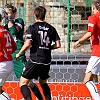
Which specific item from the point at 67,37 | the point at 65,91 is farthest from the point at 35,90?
the point at 67,37

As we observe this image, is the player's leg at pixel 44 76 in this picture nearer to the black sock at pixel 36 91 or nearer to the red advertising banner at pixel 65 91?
the black sock at pixel 36 91

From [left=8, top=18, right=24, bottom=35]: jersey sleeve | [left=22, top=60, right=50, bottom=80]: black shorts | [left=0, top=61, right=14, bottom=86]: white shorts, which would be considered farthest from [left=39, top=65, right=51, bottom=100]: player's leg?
[left=8, top=18, right=24, bottom=35]: jersey sleeve

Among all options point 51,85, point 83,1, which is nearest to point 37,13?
point 51,85

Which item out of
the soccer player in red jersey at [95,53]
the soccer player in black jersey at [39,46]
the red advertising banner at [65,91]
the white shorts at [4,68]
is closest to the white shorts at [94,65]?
the soccer player in red jersey at [95,53]

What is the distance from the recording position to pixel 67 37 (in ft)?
35.3

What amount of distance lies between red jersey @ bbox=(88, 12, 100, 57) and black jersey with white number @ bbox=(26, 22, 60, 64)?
0.57 m

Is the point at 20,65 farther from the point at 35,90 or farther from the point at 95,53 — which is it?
the point at 95,53

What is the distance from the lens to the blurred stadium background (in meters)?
9.09

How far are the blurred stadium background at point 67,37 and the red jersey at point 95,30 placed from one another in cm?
136

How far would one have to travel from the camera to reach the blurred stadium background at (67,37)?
29.8 ft

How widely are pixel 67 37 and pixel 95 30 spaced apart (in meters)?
3.76

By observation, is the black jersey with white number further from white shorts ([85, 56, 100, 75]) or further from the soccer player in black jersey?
white shorts ([85, 56, 100, 75])

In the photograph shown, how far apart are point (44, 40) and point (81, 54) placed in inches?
Answer: 116

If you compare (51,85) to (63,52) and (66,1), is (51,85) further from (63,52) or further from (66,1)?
(66,1)
